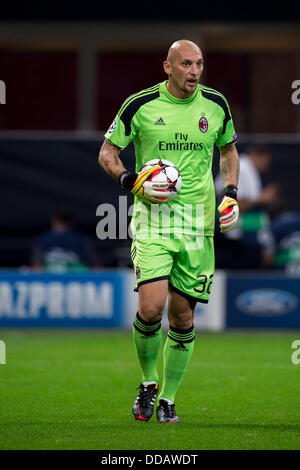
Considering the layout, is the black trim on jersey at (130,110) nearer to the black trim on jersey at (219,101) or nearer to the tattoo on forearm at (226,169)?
the black trim on jersey at (219,101)

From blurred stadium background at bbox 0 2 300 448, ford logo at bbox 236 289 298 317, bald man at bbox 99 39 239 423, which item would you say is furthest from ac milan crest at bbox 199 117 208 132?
ford logo at bbox 236 289 298 317

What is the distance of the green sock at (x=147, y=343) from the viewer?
20.8 ft

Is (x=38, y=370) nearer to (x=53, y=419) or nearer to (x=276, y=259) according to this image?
(x=53, y=419)

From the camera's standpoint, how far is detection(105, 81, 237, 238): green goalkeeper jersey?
251 inches

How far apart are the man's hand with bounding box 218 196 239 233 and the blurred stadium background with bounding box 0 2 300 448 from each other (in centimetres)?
170

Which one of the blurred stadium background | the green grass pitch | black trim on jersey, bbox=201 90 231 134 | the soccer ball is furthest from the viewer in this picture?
the blurred stadium background

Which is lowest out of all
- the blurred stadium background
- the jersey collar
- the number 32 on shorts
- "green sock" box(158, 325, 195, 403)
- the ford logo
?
"green sock" box(158, 325, 195, 403)

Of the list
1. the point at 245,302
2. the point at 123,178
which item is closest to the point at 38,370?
the point at 123,178

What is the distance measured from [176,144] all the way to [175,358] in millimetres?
1395

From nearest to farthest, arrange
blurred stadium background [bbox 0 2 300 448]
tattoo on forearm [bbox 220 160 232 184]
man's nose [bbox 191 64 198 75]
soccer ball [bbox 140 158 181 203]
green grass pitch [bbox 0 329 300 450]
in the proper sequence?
green grass pitch [bbox 0 329 300 450] < soccer ball [bbox 140 158 181 203] < man's nose [bbox 191 64 198 75] < tattoo on forearm [bbox 220 160 232 184] < blurred stadium background [bbox 0 2 300 448]

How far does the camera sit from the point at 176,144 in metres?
6.39

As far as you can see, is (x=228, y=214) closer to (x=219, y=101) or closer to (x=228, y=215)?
(x=228, y=215)

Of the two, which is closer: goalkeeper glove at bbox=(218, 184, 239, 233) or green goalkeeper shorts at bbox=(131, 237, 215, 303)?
green goalkeeper shorts at bbox=(131, 237, 215, 303)

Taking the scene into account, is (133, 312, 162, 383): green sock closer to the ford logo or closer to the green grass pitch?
the green grass pitch
